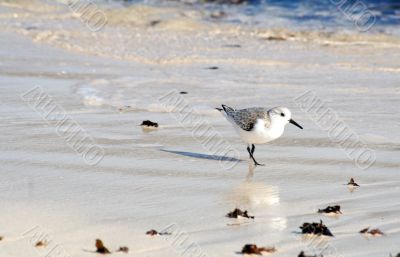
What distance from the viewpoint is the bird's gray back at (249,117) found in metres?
8.13

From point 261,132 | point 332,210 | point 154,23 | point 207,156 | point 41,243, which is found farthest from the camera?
point 154,23

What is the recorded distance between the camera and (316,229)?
5688mm

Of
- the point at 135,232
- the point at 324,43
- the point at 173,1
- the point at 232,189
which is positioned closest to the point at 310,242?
the point at 135,232

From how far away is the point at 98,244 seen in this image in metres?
5.34

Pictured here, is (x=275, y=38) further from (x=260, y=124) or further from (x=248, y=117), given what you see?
(x=260, y=124)

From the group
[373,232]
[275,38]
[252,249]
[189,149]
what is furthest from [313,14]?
[252,249]

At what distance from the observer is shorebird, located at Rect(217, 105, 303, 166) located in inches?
318

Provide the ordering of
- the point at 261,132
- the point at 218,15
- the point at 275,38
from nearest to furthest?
the point at 261,132
the point at 275,38
the point at 218,15

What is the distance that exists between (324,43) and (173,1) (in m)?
8.67

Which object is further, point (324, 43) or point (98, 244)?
point (324, 43)

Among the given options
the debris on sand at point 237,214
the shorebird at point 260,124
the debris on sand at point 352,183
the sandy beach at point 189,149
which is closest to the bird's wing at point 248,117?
the shorebird at point 260,124

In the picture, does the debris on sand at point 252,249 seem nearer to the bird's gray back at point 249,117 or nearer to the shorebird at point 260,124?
the shorebird at point 260,124

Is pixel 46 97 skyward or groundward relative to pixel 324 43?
groundward

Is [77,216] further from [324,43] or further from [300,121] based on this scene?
[324,43]
